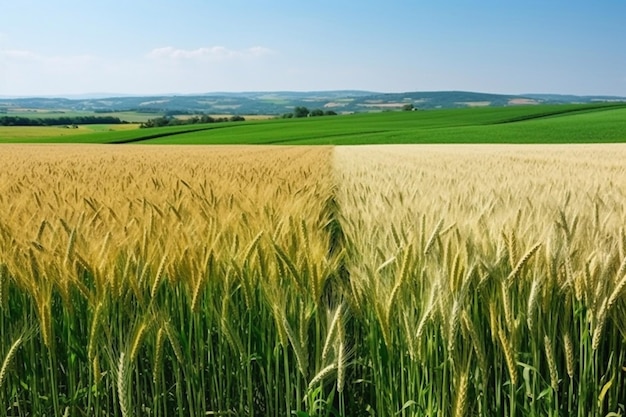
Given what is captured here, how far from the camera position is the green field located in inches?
1527

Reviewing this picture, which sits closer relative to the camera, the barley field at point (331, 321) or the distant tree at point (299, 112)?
the barley field at point (331, 321)

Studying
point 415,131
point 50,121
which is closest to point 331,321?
point 415,131

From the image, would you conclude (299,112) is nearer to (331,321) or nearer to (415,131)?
(415,131)

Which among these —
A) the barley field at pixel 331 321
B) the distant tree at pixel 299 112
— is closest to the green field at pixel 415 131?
the distant tree at pixel 299 112

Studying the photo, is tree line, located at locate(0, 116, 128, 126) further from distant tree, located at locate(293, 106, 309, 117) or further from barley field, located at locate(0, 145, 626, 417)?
barley field, located at locate(0, 145, 626, 417)

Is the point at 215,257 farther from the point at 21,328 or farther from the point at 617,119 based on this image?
the point at 617,119

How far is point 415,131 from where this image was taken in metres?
44.2

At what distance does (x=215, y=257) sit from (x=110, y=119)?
94.4m

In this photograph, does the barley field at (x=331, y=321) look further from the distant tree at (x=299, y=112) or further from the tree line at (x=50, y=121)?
the tree line at (x=50, y=121)

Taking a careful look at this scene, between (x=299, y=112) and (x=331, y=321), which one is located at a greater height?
(x=299, y=112)

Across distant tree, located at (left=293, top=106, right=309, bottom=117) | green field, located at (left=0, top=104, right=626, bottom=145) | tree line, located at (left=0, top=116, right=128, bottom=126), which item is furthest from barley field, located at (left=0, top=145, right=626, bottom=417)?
tree line, located at (left=0, top=116, right=128, bottom=126)

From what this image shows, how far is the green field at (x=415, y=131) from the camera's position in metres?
38.8

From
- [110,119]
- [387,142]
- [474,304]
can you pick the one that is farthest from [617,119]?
[110,119]

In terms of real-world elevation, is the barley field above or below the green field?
above
